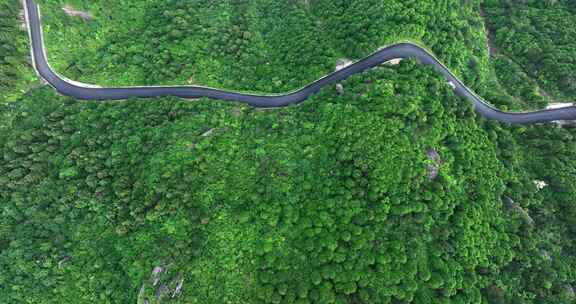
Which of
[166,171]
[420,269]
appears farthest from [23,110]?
[420,269]

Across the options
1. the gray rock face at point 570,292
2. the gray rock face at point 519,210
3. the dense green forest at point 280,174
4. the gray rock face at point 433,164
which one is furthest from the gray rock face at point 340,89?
the gray rock face at point 570,292

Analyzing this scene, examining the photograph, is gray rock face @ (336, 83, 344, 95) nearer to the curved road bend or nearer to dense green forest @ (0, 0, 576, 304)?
dense green forest @ (0, 0, 576, 304)

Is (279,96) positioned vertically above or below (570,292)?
above

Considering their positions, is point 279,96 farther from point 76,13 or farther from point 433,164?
point 76,13

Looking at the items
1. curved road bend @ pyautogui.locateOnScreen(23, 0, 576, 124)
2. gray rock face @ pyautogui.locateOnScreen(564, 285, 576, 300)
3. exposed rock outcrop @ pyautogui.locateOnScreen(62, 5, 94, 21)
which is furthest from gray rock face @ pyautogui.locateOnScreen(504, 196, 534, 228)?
exposed rock outcrop @ pyautogui.locateOnScreen(62, 5, 94, 21)

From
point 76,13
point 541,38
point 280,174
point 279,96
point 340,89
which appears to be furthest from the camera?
point 541,38

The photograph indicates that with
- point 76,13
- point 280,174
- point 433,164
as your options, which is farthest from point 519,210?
point 76,13
